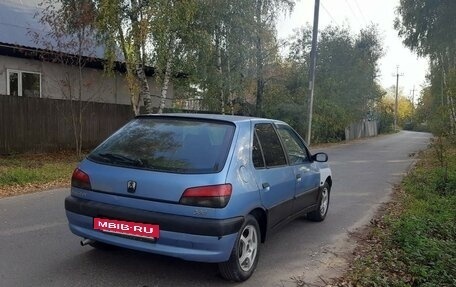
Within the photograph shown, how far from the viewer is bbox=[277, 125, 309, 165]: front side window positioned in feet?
17.2

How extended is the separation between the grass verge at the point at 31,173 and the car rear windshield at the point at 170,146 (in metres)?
4.65

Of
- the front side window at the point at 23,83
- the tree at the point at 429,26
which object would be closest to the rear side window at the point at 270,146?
the front side window at the point at 23,83

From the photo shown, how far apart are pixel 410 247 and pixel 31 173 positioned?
304 inches

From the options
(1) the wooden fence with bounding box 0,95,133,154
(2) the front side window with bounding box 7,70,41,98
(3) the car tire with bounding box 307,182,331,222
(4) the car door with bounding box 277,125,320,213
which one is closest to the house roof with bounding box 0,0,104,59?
(2) the front side window with bounding box 7,70,41,98

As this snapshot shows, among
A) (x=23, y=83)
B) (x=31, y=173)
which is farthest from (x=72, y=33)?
(x=31, y=173)

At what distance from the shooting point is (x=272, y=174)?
14.9 feet

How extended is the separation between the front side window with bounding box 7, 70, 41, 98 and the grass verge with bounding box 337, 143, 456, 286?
12.2 metres

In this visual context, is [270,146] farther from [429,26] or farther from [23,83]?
[429,26]

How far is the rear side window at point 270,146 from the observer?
4.57 meters

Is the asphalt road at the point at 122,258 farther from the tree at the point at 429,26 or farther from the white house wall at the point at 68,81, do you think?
the tree at the point at 429,26

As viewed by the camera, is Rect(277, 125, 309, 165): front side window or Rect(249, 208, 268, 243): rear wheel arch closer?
Rect(249, 208, 268, 243): rear wheel arch

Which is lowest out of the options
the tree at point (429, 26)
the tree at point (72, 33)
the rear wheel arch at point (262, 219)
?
the rear wheel arch at point (262, 219)

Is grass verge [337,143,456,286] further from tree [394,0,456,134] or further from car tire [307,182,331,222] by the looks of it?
tree [394,0,456,134]

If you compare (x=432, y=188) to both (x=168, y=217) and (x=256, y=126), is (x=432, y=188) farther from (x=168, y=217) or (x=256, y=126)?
(x=168, y=217)
